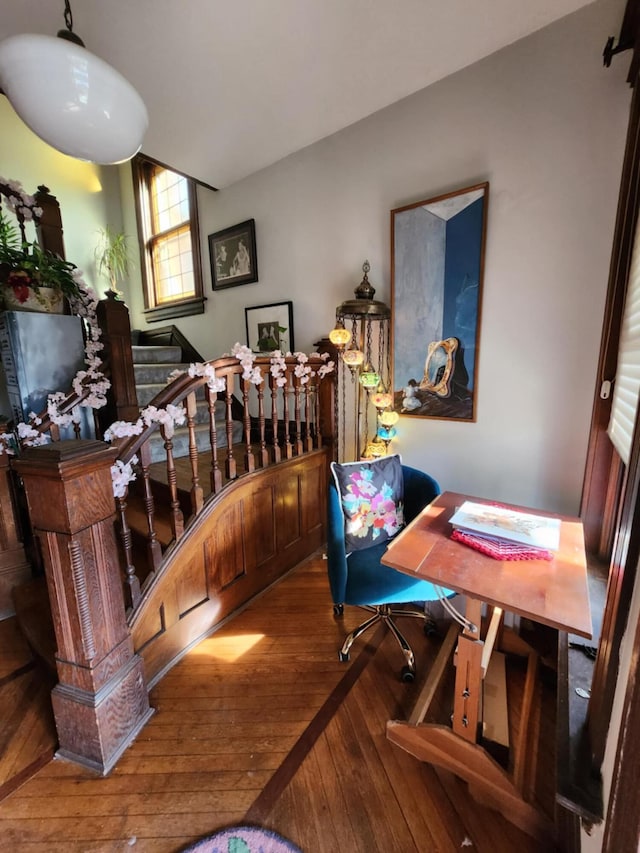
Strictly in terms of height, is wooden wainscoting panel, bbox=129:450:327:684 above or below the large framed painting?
below

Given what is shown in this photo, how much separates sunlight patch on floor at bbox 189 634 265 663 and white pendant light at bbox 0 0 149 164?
7.27 ft

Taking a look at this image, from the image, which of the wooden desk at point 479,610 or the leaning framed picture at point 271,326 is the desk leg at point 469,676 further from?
the leaning framed picture at point 271,326

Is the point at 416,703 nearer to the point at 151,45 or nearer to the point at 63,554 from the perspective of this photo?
the point at 63,554

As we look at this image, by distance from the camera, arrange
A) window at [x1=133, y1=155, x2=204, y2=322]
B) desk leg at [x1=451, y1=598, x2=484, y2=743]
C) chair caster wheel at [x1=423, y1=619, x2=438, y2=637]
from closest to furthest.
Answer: desk leg at [x1=451, y1=598, x2=484, y2=743] < chair caster wheel at [x1=423, y1=619, x2=438, y2=637] < window at [x1=133, y1=155, x2=204, y2=322]

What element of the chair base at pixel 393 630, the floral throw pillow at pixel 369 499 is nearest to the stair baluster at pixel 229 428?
the floral throw pillow at pixel 369 499

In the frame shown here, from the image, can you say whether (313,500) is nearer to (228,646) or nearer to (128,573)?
(228,646)

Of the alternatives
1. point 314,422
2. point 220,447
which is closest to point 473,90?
point 314,422

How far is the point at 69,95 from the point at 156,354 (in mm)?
3061

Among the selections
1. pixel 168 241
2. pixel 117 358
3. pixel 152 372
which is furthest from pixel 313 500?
pixel 168 241

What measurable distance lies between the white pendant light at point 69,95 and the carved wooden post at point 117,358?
4.78 ft

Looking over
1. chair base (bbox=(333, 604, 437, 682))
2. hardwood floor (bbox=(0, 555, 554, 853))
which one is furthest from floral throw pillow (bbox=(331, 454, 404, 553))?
hardwood floor (bbox=(0, 555, 554, 853))

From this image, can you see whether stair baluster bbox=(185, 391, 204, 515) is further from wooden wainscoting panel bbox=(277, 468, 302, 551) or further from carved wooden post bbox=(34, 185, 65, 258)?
carved wooden post bbox=(34, 185, 65, 258)

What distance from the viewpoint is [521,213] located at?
1842mm

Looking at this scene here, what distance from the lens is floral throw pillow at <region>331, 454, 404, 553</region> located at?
1.88 m
